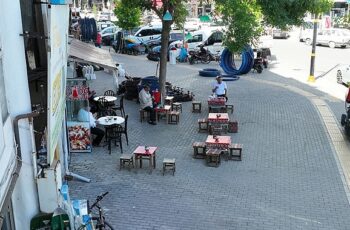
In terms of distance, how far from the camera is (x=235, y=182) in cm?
1059

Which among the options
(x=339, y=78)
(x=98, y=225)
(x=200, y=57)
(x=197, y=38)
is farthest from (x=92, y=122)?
(x=197, y=38)

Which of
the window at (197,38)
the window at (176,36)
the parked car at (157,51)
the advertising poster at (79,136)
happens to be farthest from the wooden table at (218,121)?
the window at (176,36)

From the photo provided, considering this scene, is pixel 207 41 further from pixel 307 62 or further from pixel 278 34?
pixel 278 34

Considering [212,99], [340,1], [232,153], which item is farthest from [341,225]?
[340,1]

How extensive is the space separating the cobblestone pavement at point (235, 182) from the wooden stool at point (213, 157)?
0.22 metres

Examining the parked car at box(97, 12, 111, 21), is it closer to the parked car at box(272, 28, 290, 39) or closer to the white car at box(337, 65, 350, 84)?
the parked car at box(272, 28, 290, 39)

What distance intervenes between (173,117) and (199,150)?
3.38 metres

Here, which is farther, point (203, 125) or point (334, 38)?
point (334, 38)

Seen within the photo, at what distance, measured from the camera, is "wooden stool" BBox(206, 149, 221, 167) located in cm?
1153

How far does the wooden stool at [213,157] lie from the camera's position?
1153cm

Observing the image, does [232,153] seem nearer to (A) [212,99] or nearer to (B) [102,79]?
(A) [212,99]

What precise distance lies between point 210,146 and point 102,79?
12168mm

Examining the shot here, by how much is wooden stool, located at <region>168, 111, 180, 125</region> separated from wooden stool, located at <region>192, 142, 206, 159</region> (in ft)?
10.5

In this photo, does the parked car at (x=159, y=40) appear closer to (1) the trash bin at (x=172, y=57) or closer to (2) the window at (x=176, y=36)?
(2) the window at (x=176, y=36)
